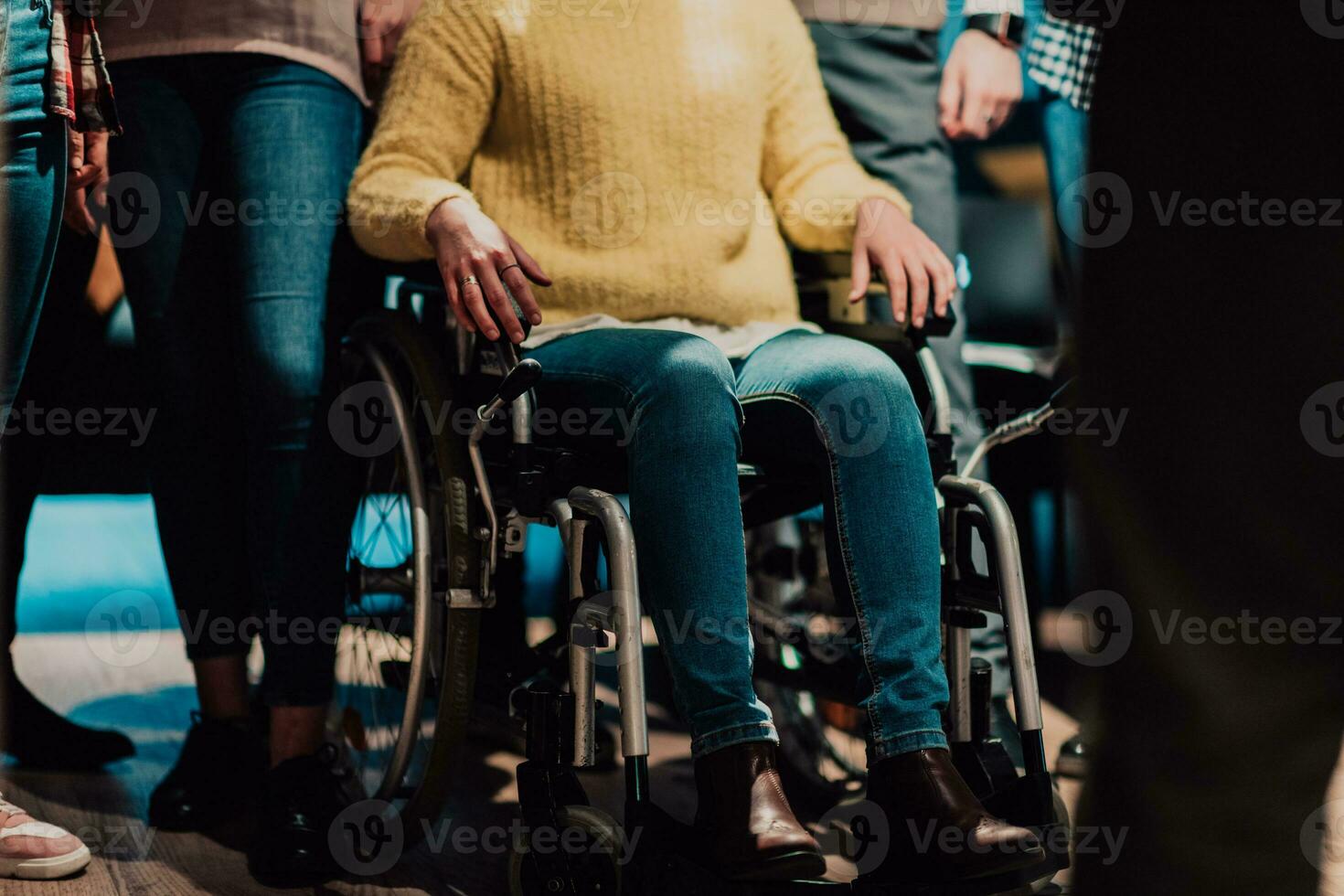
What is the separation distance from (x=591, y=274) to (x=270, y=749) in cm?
70

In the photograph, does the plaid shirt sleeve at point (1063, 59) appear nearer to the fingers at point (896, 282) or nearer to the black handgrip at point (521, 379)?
the fingers at point (896, 282)

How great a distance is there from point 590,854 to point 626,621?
8.6 inches

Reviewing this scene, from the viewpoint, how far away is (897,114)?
2061 millimetres

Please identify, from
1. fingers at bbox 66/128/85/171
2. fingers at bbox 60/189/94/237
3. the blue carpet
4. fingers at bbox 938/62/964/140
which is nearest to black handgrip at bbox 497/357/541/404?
fingers at bbox 66/128/85/171

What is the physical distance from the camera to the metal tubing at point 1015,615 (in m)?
1.21

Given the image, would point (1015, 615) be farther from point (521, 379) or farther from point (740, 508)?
point (521, 379)

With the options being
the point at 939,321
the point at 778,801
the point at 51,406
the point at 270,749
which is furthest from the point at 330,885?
the point at 939,321

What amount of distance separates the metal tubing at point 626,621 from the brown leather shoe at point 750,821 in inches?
2.7

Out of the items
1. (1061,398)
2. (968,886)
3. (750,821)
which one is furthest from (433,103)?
(968,886)

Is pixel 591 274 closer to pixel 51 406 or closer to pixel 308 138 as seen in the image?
pixel 308 138

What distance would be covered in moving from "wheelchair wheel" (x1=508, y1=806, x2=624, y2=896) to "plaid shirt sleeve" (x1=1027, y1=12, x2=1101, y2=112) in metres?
1.36

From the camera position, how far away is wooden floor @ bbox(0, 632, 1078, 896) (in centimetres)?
139

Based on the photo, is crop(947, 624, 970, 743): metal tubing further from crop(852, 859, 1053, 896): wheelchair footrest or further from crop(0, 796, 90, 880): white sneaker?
crop(0, 796, 90, 880): white sneaker

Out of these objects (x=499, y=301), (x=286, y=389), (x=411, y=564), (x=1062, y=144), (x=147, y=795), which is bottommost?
(x=147, y=795)
